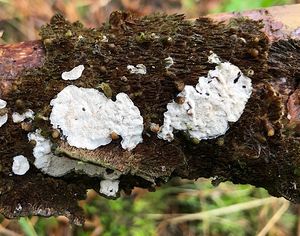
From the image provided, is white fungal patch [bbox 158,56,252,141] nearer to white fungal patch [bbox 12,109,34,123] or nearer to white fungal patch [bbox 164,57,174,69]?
white fungal patch [bbox 164,57,174,69]

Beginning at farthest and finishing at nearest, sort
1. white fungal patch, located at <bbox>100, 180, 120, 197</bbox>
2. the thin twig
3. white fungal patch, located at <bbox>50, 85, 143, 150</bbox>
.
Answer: the thin twig, white fungal patch, located at <bbox>100, 180, 120, 197</bbox>, white fungal patch, located at <bbox>50, 85, 143, 150</bbox>

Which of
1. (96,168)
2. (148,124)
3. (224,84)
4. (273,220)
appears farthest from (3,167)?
(273,220)

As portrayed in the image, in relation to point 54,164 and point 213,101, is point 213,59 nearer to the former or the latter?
point 213,101

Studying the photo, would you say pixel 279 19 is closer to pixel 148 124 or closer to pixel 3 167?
pixel 148 124

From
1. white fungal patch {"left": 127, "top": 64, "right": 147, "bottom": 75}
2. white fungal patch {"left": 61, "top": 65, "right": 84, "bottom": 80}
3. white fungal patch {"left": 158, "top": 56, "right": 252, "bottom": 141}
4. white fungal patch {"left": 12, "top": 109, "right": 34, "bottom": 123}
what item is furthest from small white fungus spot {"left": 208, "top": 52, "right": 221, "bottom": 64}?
white fungal patch {"left": 12, "top": 109, "right": 34, "bottom": 123}

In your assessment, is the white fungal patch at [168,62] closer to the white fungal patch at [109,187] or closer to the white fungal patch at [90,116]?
the white fungal patch at [90,116]

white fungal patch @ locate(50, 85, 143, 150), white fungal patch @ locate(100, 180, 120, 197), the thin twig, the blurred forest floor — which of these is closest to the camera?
white fungal patch @ locate(50, 85, 143, 150)
